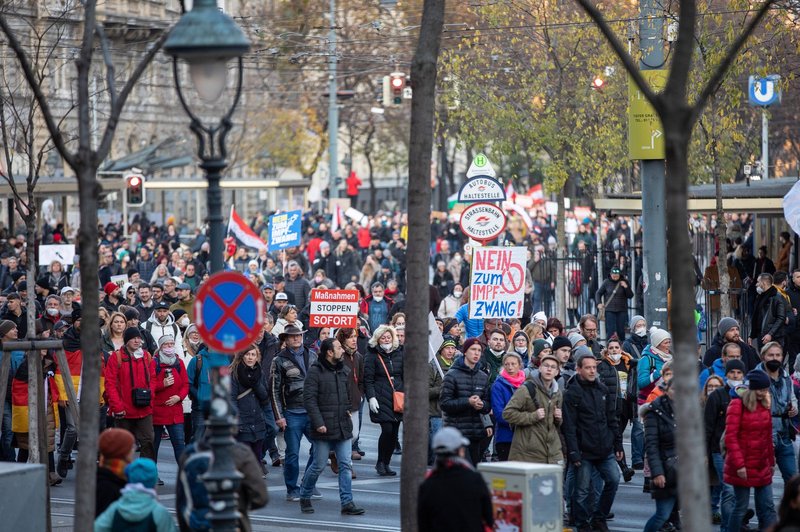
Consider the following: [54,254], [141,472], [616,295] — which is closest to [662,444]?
[141,472]

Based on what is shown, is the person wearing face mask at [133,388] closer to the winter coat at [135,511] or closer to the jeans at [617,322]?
the winter coat at [135,511]

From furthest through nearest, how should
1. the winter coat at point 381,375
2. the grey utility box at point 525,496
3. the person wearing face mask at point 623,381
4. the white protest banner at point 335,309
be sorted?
the white protest banner at point 335,309
the winter coat at point 381,375
the person wearing face mask at point 623,381
the grey utility box at point 525,496

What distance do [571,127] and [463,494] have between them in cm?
2469

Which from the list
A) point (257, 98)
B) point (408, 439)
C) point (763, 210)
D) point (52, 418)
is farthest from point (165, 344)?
point (257, 98)

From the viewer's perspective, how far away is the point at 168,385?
50.5 feet

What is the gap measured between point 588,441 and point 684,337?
16.0 ft

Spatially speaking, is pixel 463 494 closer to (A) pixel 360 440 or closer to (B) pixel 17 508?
(B) pixel 17 508

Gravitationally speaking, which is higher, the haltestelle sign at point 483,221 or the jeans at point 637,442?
the haltestelle sign at point 483,221

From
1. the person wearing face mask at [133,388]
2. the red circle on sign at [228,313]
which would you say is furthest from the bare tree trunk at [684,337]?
the person wearing face mask at [133,388]

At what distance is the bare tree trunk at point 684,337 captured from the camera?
27.1ft

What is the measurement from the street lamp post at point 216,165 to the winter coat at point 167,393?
547cm

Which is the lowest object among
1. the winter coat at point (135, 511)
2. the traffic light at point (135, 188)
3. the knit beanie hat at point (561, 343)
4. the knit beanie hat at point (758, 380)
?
the winter coat at point (135, 511)

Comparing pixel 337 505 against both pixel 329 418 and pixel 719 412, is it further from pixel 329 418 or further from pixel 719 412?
pixel 719 412

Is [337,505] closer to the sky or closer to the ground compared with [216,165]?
closer to the ground
